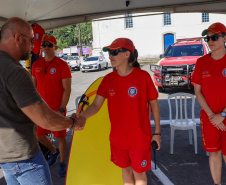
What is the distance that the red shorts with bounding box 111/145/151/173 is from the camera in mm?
2490

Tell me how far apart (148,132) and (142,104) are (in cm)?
29

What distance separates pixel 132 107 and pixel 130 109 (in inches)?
1.1

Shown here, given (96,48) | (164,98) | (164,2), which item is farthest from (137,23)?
(164,2)

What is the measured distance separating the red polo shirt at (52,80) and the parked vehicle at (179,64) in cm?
668

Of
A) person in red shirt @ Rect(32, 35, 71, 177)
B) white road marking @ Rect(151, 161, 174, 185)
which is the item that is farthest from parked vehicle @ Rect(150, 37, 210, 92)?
person in red shirt @ Rect(32, 35, 71, 177)

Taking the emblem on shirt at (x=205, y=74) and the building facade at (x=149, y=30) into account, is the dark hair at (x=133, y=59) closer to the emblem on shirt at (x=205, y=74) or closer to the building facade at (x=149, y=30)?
the emblem on shirt at (x=205, y=74)

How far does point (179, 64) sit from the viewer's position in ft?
31.7

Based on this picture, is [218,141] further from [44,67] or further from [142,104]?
[44,67]

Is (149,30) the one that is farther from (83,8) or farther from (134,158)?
(134,158)

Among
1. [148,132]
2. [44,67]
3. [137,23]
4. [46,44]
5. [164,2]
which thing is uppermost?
[137,23]

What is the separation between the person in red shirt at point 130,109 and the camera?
2467mm

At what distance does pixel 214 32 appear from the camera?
115 inches

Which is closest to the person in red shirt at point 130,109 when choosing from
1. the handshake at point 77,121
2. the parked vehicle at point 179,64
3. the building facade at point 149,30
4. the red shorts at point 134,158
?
the red shorts at point 134,158

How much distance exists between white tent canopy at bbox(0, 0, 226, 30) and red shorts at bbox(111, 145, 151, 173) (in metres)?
2.94
